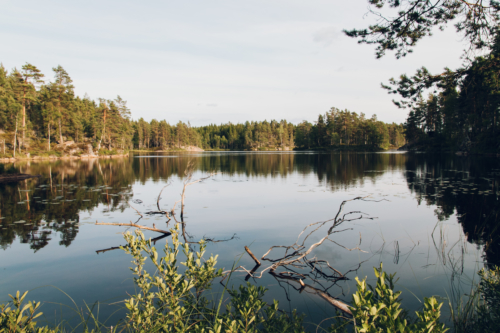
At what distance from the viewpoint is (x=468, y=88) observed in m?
8.57

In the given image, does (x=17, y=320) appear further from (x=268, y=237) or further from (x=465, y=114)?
(x=465, y=114)

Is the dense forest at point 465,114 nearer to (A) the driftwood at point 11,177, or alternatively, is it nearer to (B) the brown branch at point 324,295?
(B) the brown branch at point 324,295

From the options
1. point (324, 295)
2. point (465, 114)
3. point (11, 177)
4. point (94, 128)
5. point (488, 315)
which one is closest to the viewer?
point (488, 315)

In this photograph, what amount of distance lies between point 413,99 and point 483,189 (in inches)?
521

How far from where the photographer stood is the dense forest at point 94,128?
5844 cm

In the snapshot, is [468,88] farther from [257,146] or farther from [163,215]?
[257,146]

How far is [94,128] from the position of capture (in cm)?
7906

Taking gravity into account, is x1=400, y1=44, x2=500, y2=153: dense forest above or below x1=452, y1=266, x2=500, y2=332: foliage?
above

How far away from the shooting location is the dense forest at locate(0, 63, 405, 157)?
58.4 m

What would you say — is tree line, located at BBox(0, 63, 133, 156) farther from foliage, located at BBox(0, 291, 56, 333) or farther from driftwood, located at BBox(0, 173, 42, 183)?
foliage, located at BBox(0, 291, 56, 333)

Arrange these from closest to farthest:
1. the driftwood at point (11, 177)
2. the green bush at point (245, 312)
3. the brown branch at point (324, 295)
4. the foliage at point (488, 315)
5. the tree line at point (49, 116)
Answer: the green bush at point (245, 312) → the foliage at point (488, 315) → the brown branch at point (324, 295) → the driftwood at point (11, 177) → the tree line at point (49, 116)

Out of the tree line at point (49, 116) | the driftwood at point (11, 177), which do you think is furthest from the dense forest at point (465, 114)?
the tree line at point (49, 116)

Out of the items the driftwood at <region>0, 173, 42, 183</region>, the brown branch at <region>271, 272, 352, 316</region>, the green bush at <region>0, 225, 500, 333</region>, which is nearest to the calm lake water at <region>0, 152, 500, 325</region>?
the brown branch at <region>271, 272, 352, 316</region>

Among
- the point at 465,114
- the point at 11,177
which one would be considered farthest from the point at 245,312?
the point at 465,114
